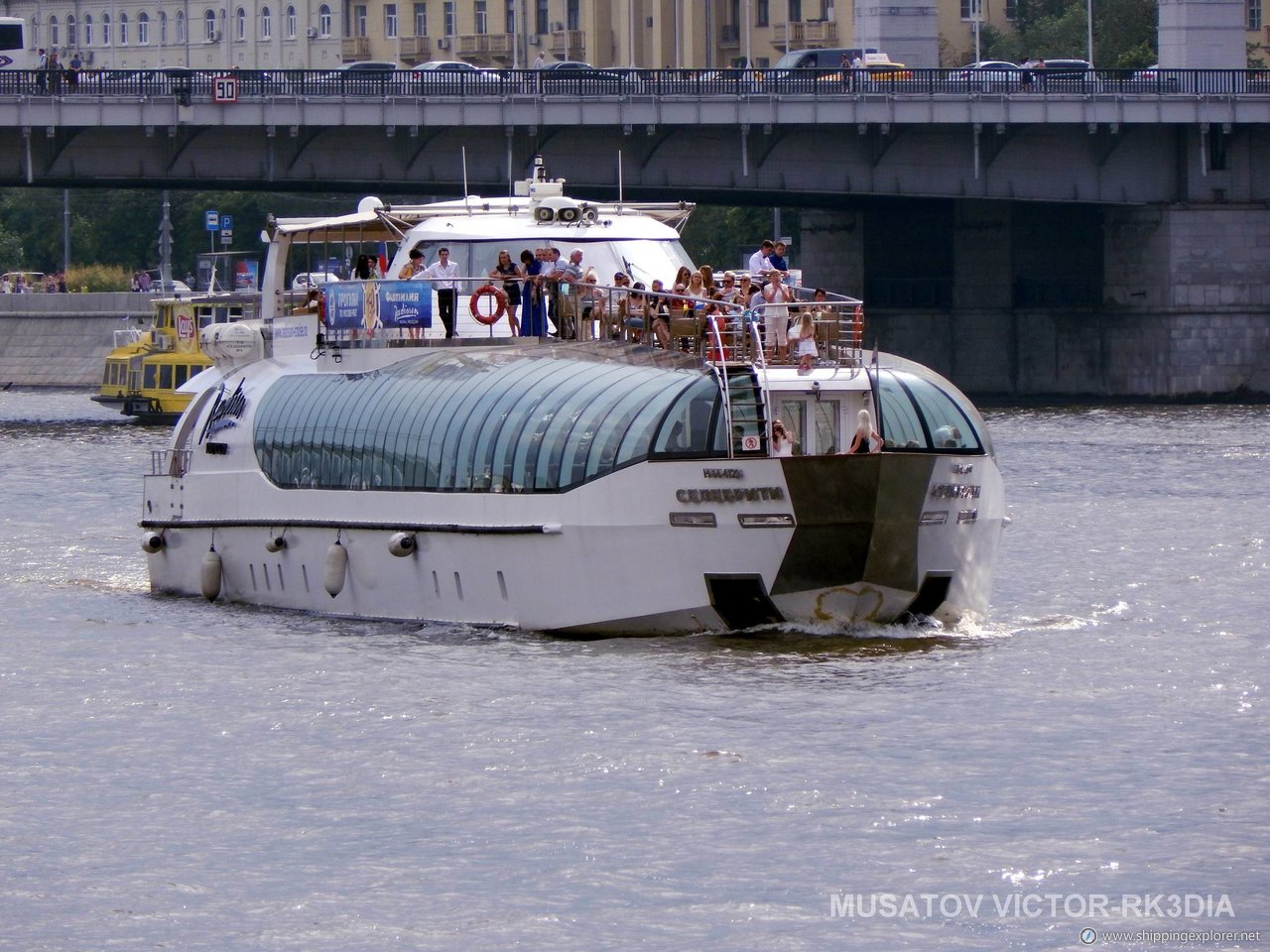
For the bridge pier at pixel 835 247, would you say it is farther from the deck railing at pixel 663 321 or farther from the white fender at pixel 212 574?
the white fender at pixel 212 574

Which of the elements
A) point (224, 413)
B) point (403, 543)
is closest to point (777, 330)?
point (403, 543)

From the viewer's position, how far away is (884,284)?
96.3 meters

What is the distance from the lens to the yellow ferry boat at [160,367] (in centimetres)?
8750

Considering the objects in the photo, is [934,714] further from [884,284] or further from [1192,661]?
[884,284]

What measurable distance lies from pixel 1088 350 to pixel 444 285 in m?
57.1

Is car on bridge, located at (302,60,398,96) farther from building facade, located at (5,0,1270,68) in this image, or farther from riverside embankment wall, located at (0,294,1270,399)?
building facade, located at (5,0,1270,68)

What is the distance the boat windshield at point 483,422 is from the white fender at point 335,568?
805mm

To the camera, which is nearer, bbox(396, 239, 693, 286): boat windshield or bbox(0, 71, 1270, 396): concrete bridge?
bbox(396, 239, 693, 286): boat windshield

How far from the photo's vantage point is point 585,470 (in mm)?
30172

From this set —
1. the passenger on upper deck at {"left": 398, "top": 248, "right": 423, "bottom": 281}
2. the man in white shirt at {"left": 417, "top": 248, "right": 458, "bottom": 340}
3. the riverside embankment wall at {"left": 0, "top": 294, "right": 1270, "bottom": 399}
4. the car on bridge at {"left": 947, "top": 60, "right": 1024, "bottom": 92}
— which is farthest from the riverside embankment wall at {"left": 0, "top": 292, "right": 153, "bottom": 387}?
the man in white shirt at {"left": 417, "top": 248, "right": 458, "bottom": 340}

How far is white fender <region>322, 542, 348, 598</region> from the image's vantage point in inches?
1323

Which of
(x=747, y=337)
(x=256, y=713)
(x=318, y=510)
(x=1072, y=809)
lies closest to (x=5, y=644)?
(x=318, y=510)

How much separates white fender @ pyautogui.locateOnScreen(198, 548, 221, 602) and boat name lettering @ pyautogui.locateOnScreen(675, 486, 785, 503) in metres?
9.53

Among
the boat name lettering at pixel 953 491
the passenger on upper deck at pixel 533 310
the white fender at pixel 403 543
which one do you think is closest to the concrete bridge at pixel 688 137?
the passenger on upper deck at pixel 533 310
